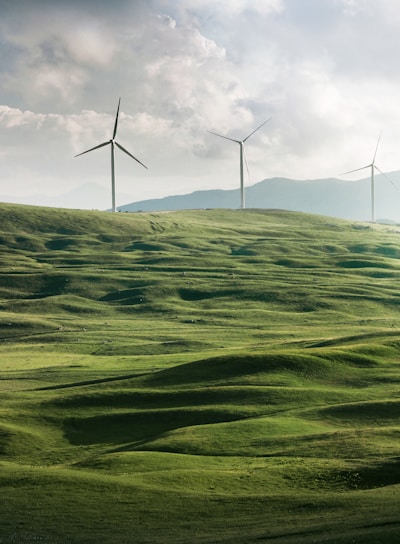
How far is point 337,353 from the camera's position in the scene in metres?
109

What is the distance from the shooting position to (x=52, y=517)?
181 ft

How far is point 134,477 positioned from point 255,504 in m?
Result: 11.7

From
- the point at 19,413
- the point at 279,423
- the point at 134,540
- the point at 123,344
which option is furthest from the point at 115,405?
the point at 123,344

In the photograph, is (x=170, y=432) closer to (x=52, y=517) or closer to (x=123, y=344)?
(x=52, y=517)

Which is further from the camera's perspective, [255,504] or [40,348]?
[40,348]

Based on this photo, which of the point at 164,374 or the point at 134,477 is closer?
the point at 134,477

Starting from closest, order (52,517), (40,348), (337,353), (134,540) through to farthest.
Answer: (134,540) → (52,517) → (337,353) → (40,348)

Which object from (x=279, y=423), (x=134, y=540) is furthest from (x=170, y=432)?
(x=134, y=540)

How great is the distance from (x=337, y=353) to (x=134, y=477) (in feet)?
160

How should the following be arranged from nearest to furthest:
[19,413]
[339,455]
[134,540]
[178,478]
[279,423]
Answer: [134,540] → [178,478] → [339,455] → [279,423] → [19,413]

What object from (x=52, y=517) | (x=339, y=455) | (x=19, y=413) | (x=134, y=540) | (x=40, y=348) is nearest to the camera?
(x=134, y=540)

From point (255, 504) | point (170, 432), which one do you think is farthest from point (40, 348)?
point (255, 504)

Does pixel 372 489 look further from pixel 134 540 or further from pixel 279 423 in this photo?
pixel 279 423

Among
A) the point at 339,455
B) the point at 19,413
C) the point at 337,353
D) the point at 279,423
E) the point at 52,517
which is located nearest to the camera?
the point at 52,517
